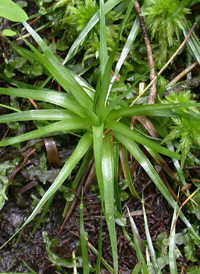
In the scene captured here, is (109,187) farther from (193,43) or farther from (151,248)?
(193,43)

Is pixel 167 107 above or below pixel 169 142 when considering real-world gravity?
above

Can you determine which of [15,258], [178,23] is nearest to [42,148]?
A: [15,258]

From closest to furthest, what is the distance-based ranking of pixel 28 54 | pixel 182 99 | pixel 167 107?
pixel 167 107 → pixel 182 99 → pixel 28 54

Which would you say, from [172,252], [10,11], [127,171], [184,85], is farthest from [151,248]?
[10,11]

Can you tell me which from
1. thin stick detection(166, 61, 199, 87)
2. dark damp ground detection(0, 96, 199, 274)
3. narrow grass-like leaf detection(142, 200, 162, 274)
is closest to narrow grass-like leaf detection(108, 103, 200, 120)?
thin stick detection(166, 61, 199, 87)

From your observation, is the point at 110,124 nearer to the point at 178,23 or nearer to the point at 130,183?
the point at 130,183

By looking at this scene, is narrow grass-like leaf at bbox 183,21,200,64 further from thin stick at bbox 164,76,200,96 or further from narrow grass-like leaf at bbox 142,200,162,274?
narrow grass-like leaf at bbox 142,200,162,274

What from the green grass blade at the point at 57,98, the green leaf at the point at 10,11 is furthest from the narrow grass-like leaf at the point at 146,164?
the green leaf at the point at 10,11

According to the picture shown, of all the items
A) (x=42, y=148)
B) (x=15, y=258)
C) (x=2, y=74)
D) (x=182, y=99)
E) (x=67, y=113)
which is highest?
(x=2, y=74)
